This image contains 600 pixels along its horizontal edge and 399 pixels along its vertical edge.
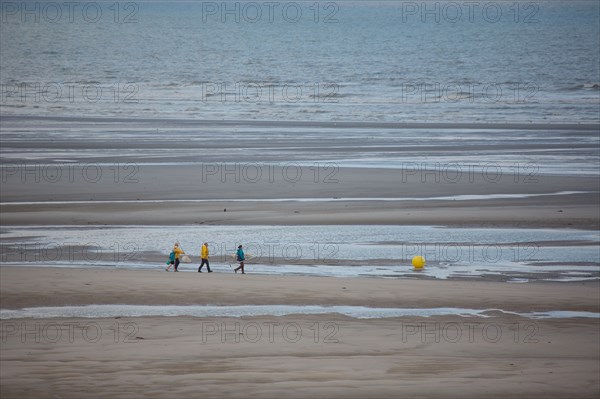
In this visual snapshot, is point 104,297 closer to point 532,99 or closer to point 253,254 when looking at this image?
point 253,254

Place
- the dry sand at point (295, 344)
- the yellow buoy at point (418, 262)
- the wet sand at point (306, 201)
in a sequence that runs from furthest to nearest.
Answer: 1. the wet sand at point (306, 201)
2. the yellow buoy at point (418, 262)
3. the dry sand at point (295, 344)

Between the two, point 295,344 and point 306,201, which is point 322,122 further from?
point 295,344

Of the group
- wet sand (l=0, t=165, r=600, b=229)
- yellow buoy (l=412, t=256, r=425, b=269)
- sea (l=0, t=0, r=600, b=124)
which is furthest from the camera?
sea (l=0, t=0, r=600, b=124)

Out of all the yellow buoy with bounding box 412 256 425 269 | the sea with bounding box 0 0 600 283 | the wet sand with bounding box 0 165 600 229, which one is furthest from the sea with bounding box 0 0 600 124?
the yellow buoy with bounding box 412 256 425 269

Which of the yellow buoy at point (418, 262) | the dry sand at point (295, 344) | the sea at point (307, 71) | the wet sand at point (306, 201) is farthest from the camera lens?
the sea at point (307, 71)

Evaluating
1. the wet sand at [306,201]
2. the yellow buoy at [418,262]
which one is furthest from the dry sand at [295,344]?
the wet sand at [306,201]

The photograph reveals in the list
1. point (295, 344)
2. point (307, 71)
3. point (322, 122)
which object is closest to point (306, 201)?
point (295, 344)

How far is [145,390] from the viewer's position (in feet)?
28.5

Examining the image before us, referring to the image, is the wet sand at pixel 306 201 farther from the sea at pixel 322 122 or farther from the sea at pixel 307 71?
the sea at pixel 307 71

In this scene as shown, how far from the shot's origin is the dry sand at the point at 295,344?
29.0ft

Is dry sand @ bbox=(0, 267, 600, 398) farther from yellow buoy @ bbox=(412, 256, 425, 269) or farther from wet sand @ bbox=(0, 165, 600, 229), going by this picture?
wet sand @ bbox=(0, 165, 600, 229)

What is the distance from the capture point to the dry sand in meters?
8.84

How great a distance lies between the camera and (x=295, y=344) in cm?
1050

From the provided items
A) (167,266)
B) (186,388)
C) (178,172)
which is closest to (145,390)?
(186,388)
